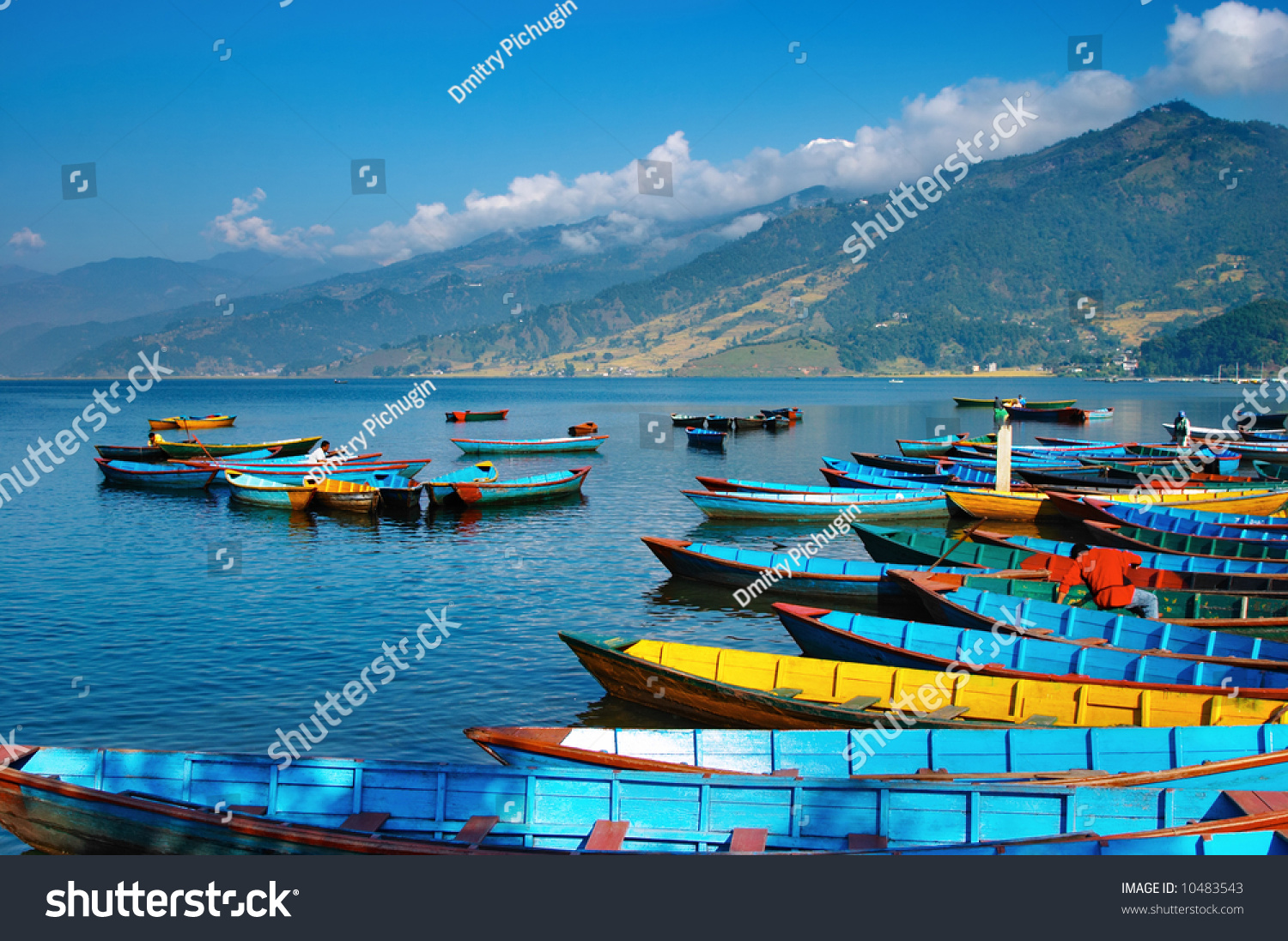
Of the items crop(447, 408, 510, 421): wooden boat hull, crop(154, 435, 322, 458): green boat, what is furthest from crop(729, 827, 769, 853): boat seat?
crop(447, 408, 510, 421): wooden boat hull

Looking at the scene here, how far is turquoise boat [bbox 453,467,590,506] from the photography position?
40.5 meters

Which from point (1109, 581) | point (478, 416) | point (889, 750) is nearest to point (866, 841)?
point (889, 750)

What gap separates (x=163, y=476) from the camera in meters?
48.2

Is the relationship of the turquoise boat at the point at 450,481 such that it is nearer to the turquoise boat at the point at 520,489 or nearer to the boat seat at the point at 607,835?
the turquoise boat at the point at 520,489

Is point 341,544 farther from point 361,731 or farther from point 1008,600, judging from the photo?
point 1008,600

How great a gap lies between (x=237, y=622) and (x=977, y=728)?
18.8 m

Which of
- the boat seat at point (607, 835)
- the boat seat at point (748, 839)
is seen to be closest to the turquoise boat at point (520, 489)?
the boat seat at point (607, 835)

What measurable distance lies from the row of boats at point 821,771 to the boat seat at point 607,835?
3 centimetres

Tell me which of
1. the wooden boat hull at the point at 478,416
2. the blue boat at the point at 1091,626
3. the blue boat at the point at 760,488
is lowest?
the blue boat at the point at 1091,626

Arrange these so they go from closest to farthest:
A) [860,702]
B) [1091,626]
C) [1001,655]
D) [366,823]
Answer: [366,823] < [860,702] < [1001,655] < [1091,626]

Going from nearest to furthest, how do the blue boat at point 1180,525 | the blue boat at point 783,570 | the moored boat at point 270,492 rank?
the blue boat at point 783,570 < the blue boat at point 1180,525 < the moored boat at point 270,492

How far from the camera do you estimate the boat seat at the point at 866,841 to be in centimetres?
974

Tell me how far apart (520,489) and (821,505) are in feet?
46.5

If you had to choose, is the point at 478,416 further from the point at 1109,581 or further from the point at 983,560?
the point at 1109,581
